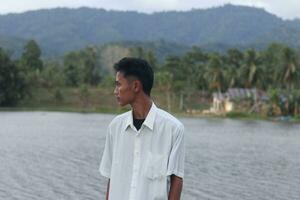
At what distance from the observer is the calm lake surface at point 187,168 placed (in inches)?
757

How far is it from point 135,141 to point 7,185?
53.2 ft

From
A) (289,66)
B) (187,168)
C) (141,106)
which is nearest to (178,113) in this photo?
(289,66)

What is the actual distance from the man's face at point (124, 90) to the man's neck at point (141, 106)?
42mm

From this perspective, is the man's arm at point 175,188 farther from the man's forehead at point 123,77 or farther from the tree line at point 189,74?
the tree line at point 189,74

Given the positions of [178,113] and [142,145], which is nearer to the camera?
[142,145]

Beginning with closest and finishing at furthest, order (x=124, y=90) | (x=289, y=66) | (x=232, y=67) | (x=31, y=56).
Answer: (x=124, y=90)
(x=289, y=66)
(x=232, y=67)
(x=31, y=56)

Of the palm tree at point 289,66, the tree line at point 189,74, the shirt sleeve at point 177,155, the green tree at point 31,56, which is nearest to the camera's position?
the shirt sleeve at point 177,155

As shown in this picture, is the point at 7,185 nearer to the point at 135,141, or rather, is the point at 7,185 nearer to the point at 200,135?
the point at 135,141

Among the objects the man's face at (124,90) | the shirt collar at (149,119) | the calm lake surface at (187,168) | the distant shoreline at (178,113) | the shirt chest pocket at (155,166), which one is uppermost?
the man's face at (124,90)

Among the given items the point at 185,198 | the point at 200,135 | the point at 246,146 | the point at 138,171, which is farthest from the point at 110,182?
the point at 200,135

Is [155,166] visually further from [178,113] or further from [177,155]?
[178,113]

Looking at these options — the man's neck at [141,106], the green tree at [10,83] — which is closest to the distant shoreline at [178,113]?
the green tree at [10,83]

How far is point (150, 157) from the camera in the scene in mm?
3969

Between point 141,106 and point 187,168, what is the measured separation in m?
22.0
